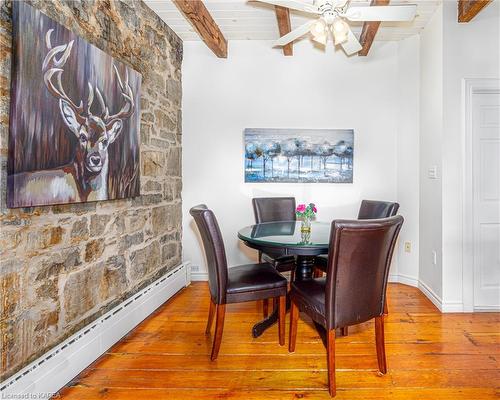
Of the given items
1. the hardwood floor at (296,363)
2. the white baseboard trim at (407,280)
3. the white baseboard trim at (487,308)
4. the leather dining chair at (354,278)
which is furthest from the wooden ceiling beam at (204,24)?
the white baseboard trim at (487,308)

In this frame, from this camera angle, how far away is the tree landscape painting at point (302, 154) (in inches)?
135

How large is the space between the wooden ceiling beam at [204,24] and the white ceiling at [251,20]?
0.07 m

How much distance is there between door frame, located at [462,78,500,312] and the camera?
265 centimetres

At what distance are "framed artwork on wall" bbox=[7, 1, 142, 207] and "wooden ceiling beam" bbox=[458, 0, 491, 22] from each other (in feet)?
9.02

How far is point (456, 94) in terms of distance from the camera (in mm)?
2664

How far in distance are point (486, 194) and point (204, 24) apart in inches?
116

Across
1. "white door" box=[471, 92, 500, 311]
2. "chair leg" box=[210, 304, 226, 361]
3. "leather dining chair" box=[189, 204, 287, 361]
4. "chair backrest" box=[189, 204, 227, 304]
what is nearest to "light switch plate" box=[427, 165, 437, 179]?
"white door" box=[471, 92, 500, 311]

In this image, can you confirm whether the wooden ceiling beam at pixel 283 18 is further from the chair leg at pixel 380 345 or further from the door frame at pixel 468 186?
the chair leg at pixel 380 345

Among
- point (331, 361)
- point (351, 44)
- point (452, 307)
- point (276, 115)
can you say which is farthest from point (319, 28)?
point (452, 307)

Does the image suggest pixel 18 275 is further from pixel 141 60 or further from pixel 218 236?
pixel 141 60

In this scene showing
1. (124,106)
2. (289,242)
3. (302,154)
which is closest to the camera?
(289,242)

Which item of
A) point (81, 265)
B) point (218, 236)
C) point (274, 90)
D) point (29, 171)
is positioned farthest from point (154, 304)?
point (274, 90)

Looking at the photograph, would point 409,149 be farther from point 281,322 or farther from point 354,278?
point 281,322

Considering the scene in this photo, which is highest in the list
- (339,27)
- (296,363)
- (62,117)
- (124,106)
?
(339,27)
